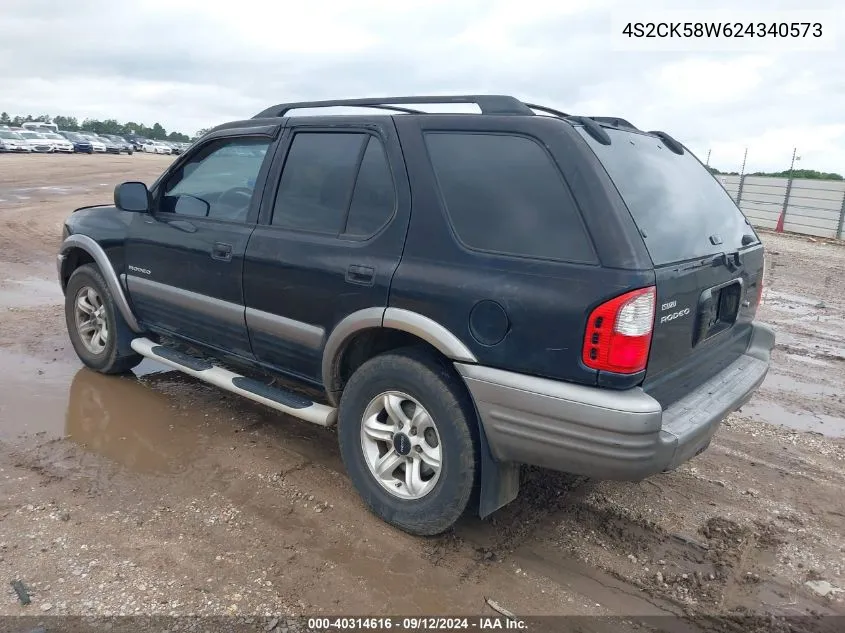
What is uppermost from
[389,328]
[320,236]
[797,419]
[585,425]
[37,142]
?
[37,142]

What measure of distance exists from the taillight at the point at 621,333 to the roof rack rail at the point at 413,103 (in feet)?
3.25

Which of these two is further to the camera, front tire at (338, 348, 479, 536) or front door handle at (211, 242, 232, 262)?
front door handle at (211, 242, 232, 262)

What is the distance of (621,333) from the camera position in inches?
99.4

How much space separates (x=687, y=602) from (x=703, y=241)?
162 cm

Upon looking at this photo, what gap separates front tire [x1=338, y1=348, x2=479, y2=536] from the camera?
2.91m

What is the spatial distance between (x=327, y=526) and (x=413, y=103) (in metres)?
2.20

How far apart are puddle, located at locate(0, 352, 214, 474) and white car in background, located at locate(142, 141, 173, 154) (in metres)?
55.8

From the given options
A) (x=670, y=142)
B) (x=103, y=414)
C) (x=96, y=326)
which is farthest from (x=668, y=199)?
(x=96, y=326)

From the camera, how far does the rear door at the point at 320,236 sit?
3203 millimetres

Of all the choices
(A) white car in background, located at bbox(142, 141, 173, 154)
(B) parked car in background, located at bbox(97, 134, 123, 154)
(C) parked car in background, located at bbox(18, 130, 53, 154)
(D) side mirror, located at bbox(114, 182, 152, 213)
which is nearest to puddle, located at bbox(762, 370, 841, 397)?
(D) side mirror, located at bbox(114, 182, 152, 213)

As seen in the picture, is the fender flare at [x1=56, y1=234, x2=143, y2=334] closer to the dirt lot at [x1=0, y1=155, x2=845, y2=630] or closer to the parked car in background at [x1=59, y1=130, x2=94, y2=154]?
the dirt lot at [x1=0, y1=155, x2=845, y2=630]

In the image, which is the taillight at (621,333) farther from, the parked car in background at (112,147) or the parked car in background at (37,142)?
the parked car in background at (112,147)

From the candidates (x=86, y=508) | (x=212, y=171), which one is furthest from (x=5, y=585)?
(x=212, y=171)

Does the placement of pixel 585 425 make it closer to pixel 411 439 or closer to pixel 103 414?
pixel 411 439
